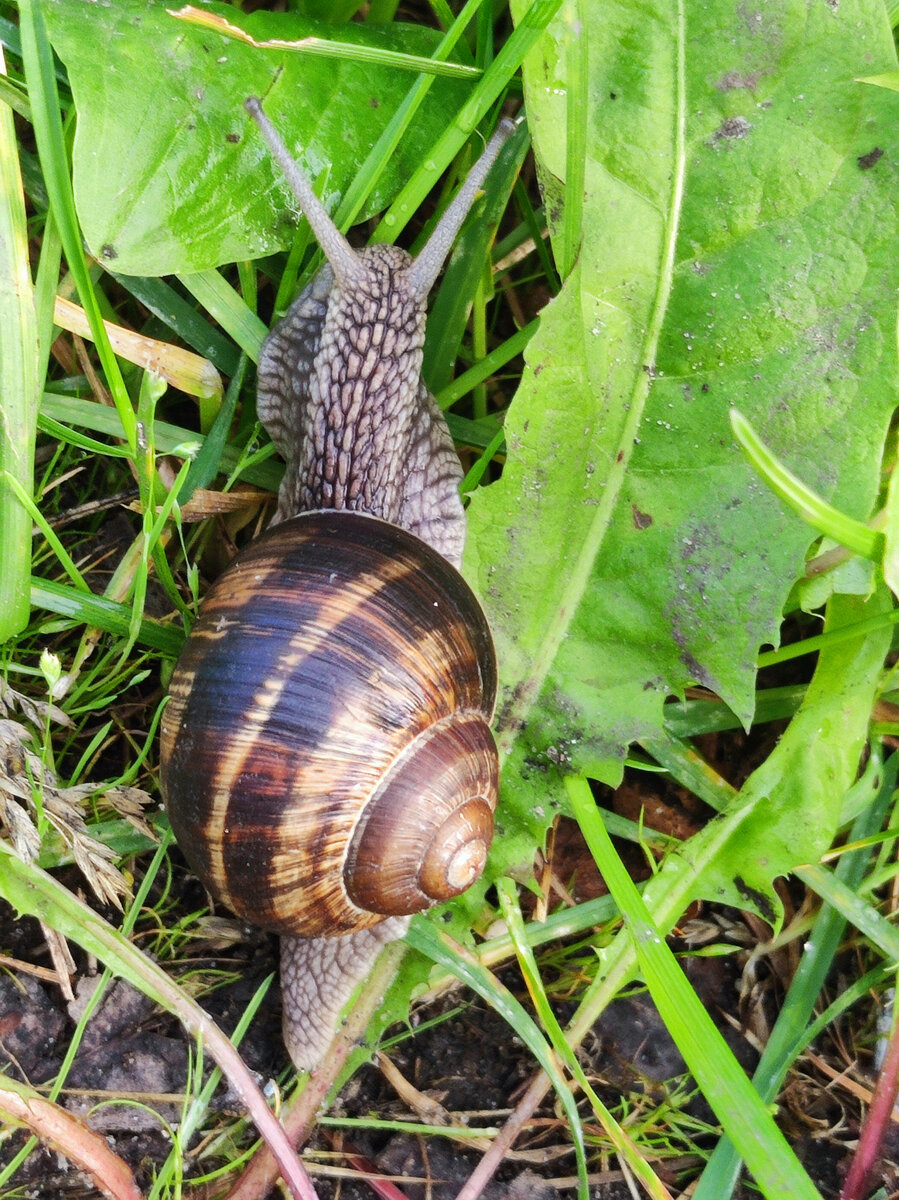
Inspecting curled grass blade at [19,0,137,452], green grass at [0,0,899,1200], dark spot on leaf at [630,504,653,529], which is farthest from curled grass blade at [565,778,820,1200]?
curled grass blade at [19,0,137,452]

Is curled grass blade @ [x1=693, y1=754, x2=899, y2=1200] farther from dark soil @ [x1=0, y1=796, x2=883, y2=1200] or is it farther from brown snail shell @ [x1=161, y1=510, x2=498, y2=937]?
brown snail shell @ [x1=161, y1=510, x2=498, y2=937]

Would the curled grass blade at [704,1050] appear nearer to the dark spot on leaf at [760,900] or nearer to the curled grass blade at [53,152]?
the dark spot on leaf at [760,900]

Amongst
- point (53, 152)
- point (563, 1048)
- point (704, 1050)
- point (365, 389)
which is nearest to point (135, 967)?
point (563, 1048)

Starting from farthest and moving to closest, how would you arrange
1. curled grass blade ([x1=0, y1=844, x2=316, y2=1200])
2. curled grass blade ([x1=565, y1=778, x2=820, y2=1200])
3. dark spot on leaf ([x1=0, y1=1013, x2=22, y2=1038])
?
dark spot on leaf ([x1=0, y1=1013, x2=22, y2=1038]), curled grass blade ([x1=0, y1=844, x2=316, y2=1200]), curled grass blade ([x1=565, y1=778, x2=820, y2=1200])

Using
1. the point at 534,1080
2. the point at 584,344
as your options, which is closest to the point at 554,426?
the point at 584,344

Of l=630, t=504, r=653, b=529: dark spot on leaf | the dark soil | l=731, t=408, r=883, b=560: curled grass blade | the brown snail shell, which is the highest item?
l=731, t=408, r=883, b=560: curled grass blade

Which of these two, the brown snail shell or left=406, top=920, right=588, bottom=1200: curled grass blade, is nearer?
the brown snail shell

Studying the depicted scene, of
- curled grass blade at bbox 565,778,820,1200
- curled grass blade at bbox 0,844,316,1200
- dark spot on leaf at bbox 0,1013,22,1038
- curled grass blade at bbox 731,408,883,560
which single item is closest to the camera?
curled grass blade at bbox 731,408,883,560

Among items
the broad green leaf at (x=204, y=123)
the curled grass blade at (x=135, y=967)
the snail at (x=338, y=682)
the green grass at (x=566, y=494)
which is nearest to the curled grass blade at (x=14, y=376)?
the green grass at (x=566, y=494)
